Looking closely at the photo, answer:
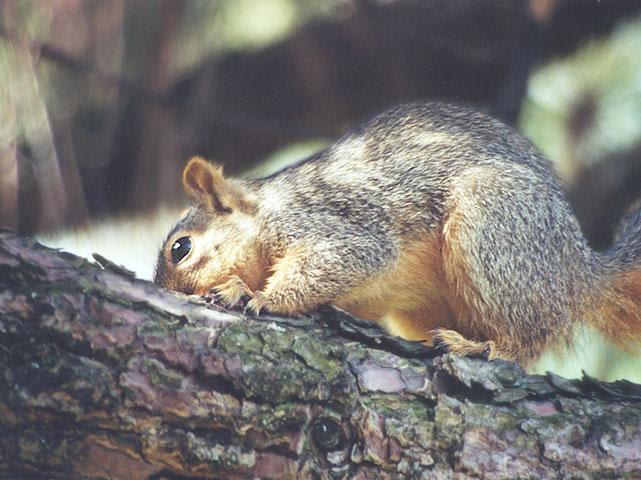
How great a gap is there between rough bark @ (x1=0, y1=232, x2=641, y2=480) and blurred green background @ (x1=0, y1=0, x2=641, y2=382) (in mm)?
447

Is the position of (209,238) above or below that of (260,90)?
below

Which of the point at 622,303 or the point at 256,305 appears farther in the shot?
the point at 622,303

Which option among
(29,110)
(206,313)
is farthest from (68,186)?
(206,313)

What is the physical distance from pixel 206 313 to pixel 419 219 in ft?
1.83

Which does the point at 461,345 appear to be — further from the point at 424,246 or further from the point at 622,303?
the point at 622,303

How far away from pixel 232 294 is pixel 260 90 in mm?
560

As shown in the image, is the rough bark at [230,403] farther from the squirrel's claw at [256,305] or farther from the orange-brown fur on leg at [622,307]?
the orange-brown fur on leg at [622,307]

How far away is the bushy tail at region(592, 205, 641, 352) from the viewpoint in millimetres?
1653

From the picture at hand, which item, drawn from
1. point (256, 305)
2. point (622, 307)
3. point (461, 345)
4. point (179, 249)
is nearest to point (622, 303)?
point (622, 307)

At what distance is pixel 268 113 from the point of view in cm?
172

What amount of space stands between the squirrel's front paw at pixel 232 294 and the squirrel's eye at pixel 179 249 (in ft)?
0.43

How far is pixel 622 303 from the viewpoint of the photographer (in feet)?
5.44

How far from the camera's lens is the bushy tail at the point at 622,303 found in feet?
5.42

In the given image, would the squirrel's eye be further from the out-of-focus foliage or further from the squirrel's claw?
the out-of-focus foliage
